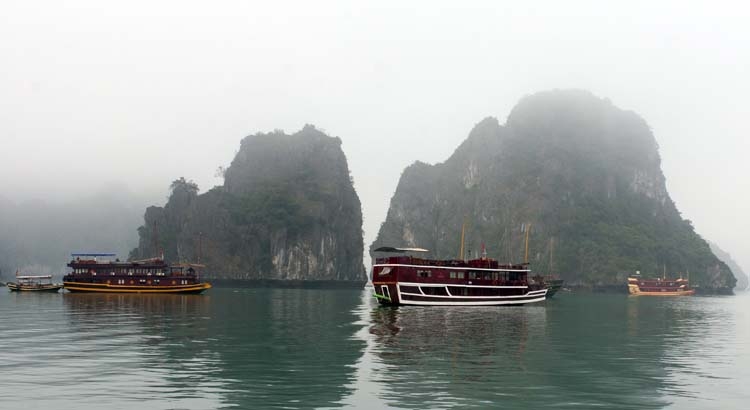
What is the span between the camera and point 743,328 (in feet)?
173

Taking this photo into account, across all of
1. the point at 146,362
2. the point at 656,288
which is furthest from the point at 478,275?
the point at 656,288

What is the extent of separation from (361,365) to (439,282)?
138 feet

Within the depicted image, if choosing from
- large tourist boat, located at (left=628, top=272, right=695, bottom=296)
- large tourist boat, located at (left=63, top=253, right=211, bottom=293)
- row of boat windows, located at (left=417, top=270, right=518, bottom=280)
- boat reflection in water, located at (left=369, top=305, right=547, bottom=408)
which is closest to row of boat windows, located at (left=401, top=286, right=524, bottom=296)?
row of boat windows, located at (left=417, top=270, right=518, bottom=280)

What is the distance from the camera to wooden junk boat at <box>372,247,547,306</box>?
66.4 metres

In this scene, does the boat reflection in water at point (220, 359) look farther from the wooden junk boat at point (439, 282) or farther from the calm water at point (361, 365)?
the wooden junk boat at point (439, 282)

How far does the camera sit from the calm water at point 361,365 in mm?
19844

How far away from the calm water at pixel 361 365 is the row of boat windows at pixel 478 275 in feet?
64.7

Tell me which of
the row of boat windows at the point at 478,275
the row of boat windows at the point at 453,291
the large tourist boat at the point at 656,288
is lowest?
the large tourist boat at the point at 656,288

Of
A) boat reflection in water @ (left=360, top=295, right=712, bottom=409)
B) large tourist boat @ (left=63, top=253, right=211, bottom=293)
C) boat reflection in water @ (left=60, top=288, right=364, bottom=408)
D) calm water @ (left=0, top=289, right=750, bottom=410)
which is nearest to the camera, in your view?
calm water @ (left=0, top=289, right=750, bottom=410)

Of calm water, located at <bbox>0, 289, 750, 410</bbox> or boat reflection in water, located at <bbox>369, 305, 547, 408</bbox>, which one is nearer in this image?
calm water, located at <bbox>0, 289, 750, 410</bbox>

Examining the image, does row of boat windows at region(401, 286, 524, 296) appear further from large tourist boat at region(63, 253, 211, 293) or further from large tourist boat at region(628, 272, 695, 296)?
large tourist boat at region(628, 272, 695, 296)

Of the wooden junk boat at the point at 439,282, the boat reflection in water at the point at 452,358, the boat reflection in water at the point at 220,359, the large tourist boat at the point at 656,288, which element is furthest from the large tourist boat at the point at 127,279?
the large tourist boat at the point at 656,288

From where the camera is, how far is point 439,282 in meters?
67.6

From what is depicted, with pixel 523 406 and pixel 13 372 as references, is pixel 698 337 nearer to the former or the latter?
pixel 523 406
